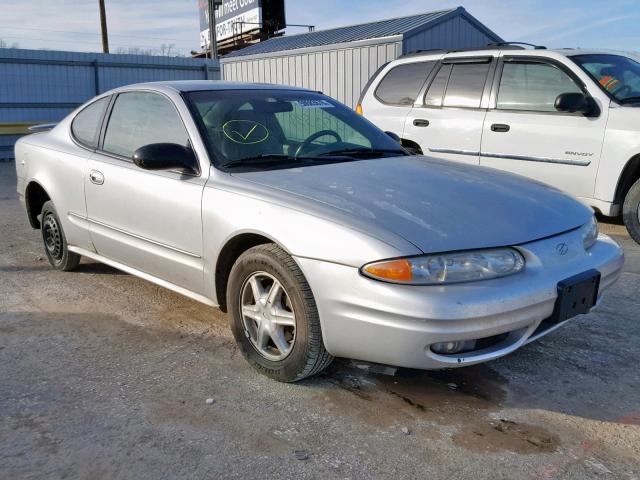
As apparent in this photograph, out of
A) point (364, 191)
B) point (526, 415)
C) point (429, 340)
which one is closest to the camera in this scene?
point (429, 340)

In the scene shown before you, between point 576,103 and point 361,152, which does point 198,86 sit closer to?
point 361,152

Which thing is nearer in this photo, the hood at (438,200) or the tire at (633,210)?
the hood at (438,200)

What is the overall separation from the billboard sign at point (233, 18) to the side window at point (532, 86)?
24.3 metres

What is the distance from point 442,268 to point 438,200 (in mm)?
541

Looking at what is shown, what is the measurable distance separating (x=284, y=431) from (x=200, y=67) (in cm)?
1824

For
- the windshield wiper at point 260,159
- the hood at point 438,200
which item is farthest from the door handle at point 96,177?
the hood at point 438,200

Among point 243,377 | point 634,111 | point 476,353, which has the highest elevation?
point 634,111

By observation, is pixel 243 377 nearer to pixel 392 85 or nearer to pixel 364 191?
pixel 364 191

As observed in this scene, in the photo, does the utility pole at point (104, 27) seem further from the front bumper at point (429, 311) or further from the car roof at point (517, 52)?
the front bumper at point (429, 311)

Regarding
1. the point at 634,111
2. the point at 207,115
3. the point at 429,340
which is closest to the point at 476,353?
the point at 429,340

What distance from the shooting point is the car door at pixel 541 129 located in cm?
595

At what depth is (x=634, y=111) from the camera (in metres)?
5.72

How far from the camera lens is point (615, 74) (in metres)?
6.22

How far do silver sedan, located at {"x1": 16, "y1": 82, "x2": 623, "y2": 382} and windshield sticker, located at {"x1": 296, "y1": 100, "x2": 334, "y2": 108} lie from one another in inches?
0.6
